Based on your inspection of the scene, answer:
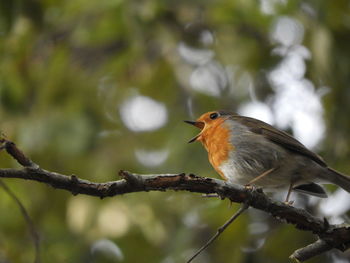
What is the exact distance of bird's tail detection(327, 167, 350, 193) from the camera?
4.25 meters

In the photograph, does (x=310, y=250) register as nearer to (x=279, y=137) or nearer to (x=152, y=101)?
(x=279, y=137)

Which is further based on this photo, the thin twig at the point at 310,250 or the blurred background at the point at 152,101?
the blurred background at the point at 152,101

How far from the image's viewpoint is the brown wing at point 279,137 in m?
4.27

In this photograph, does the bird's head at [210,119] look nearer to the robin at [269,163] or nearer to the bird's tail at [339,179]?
the robin at [269,163]

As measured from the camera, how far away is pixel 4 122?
5355mm

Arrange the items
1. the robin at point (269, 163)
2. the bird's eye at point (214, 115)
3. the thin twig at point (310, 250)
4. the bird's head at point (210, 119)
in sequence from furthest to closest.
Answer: the bird's eye at point (214, 115) < the bird's head at point (210, 119) < the robin at point (269, 163) < the thin twig at point (310, 250)

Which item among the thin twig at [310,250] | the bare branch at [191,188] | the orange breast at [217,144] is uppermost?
the orange breast at [217,144]

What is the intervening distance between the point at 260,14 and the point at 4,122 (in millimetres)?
2778

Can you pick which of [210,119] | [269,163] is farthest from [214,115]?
[269,163]

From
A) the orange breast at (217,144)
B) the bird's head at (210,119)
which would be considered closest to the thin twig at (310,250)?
the orange breast at (217,144)

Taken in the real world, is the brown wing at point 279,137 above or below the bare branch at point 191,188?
above

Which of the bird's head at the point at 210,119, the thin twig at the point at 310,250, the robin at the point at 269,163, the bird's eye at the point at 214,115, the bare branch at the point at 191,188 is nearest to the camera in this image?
the bare branch at the point at 191,188

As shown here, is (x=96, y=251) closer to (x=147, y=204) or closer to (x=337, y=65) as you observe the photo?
(x=147, y=204)

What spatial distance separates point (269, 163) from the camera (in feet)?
13.9
